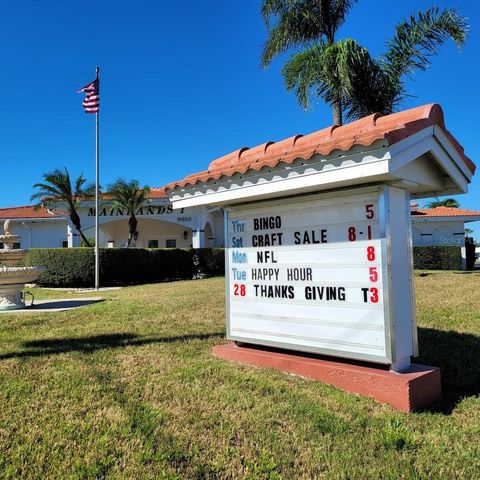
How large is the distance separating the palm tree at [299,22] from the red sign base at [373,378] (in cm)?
1462

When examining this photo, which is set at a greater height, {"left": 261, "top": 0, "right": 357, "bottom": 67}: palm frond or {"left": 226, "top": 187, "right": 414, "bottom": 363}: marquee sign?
{"left": 261, "top": 0, "right": 357, "bottom": 67}: palm frond

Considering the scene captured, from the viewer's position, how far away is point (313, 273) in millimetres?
4320

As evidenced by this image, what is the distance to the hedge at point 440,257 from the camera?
81.3 ft

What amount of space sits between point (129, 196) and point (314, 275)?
23574mm

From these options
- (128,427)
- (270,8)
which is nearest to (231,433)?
(128,427)

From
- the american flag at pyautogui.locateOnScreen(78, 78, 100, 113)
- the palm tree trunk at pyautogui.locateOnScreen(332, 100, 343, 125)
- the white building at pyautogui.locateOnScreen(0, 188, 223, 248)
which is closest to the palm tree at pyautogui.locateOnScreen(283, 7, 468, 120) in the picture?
the palm tree trunk at pyautogui.locateOnScreen(332, 100, 343, 125)

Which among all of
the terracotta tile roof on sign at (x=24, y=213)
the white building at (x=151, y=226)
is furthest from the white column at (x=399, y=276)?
the terracotta tile roof on sign at (x=24, y=213)

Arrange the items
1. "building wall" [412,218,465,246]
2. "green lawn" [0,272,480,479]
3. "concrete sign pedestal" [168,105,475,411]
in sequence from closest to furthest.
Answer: "green lawn" [0,272,480,479] → "concrete sign pedestal" [168,105,475,411] → "building wall" [412,218,465,246]

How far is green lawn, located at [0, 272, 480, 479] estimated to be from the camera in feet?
9.05

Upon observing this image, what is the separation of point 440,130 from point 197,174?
2.65m

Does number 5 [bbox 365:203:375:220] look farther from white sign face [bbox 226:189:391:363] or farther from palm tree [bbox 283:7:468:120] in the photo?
palm tree [bbox 283:7:468:120]

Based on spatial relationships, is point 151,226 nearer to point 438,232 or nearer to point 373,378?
point 438,232

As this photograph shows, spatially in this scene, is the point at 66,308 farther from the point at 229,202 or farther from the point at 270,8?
the point at 270,8

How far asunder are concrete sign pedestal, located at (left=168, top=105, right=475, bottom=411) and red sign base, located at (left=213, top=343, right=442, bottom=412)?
1 cm
